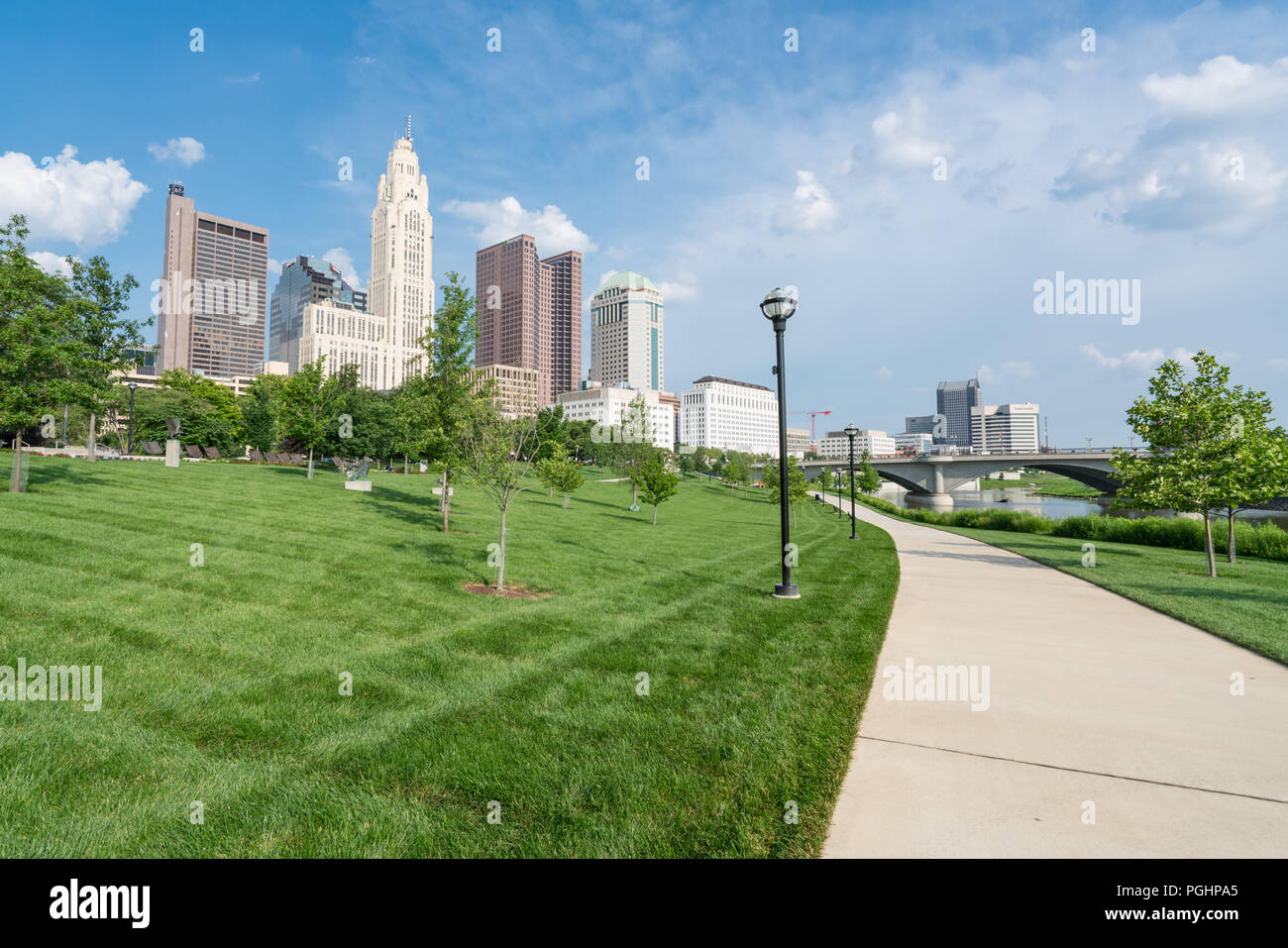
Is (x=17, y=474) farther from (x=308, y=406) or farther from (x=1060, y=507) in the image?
(x=1060, y=507)

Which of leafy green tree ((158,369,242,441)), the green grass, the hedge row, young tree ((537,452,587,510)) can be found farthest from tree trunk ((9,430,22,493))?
the green grass

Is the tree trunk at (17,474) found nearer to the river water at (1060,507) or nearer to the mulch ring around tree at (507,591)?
the mulch ring around tree at (507,591)

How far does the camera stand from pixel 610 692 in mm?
5812

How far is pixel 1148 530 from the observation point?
27.3 m

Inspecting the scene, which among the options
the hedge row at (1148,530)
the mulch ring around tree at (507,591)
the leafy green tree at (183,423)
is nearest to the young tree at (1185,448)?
the hedge row at (1148,530)

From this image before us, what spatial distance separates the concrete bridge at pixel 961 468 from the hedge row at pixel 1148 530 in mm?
33883

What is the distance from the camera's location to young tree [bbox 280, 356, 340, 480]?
30.3m

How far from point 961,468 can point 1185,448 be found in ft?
233

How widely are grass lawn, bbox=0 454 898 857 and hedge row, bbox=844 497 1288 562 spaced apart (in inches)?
868

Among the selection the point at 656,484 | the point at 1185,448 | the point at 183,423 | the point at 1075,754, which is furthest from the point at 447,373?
the point at 183,423
